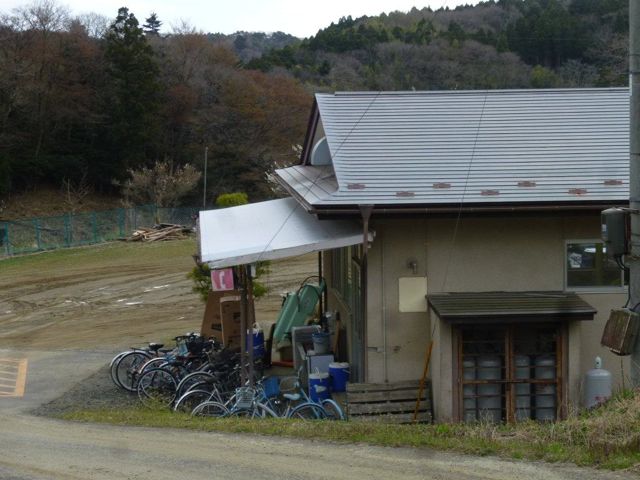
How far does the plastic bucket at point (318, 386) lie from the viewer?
45.4 ft

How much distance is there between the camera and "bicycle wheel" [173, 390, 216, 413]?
1301 cm

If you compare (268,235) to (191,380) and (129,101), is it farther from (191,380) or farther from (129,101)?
(129,101)

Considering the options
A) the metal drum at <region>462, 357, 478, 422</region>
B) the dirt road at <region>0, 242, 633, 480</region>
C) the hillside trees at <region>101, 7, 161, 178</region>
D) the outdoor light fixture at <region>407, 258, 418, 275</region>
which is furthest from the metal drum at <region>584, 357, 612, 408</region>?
the hillside trees at <region>101, 7, 161, 178</region>

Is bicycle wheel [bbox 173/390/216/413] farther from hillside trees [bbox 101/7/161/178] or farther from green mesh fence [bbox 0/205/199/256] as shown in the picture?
hillside trees [bbox 101/7/161/178]

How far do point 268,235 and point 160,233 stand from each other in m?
31.7

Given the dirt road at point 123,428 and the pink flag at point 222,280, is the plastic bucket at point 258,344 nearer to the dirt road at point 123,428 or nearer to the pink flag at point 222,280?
Answer: the pink flag at point 222,280

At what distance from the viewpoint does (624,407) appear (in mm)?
7977

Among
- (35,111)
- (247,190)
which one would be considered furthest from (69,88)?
(247,190)

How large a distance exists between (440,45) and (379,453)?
7547cm

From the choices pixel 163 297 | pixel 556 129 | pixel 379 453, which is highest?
pixel 556 129

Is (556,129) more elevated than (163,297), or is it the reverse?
(556,129)

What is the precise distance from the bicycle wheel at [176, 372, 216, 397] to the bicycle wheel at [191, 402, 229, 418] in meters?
1.26

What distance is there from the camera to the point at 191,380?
547 inches

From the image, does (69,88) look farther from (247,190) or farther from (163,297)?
(163,297)
